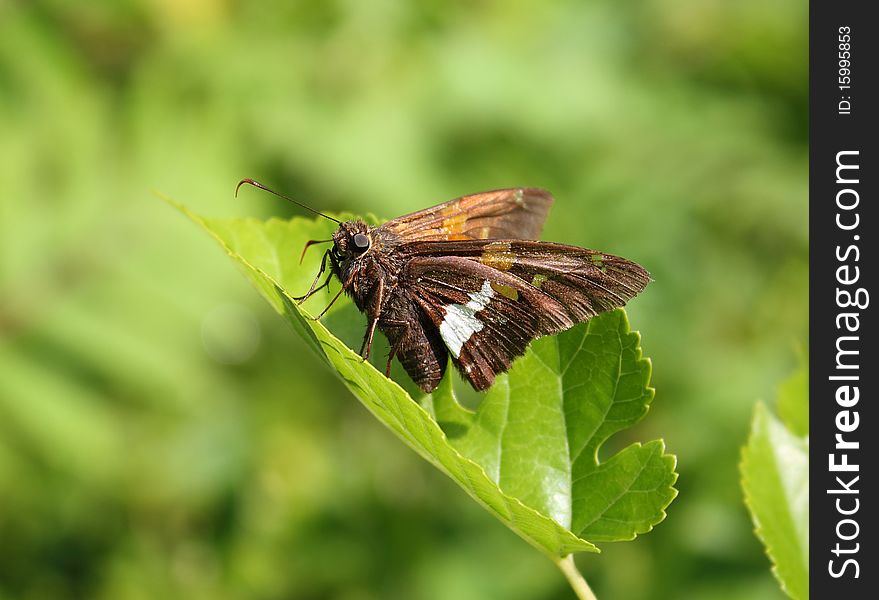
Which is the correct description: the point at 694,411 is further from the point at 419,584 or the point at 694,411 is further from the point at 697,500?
the point at 419,584

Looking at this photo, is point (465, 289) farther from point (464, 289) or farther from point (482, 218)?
point (482, 218)

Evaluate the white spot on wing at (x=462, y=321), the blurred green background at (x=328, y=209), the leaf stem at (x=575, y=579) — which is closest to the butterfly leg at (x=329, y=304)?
the white spot on wing at (x=462, y=321)

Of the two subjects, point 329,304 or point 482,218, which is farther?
point 482,218

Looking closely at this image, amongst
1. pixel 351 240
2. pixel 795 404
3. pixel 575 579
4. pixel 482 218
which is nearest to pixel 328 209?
pixel 482 218
